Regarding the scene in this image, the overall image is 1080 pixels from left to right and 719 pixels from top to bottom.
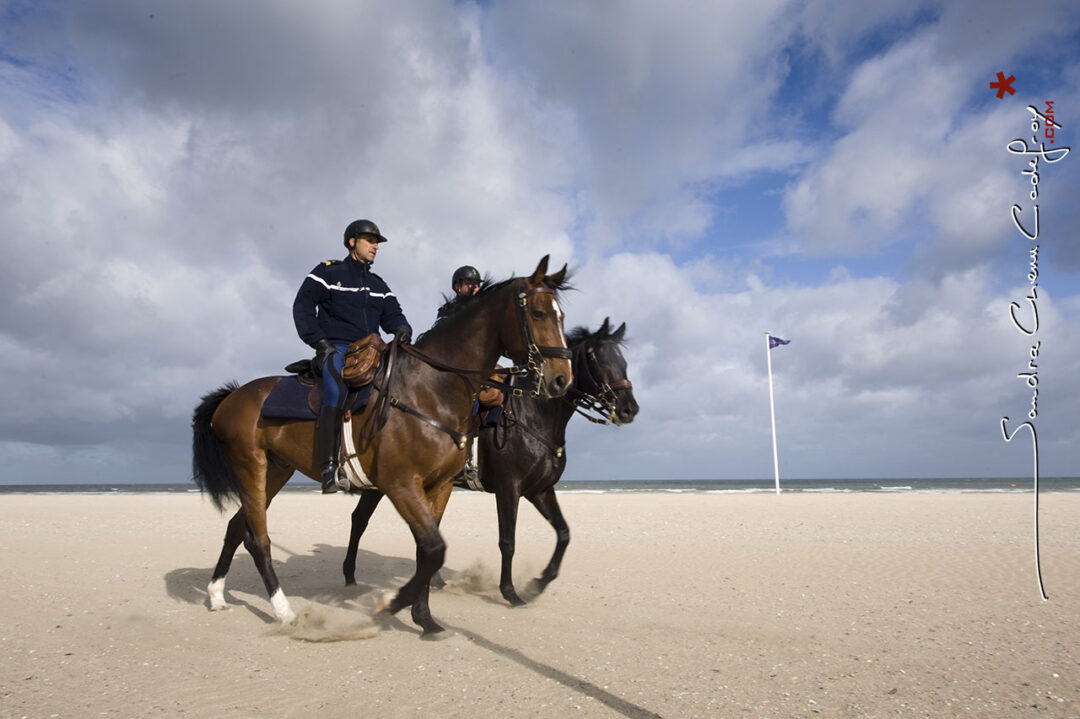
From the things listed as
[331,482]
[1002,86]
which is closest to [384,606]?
[331,482]

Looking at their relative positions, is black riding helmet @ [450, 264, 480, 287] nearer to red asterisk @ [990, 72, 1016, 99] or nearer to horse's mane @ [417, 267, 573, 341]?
horse's mane @ [417, 267, 573, 341]

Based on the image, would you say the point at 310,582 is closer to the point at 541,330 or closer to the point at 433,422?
the point at 433,422

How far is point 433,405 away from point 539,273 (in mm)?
1439

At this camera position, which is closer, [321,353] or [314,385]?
[321,353]

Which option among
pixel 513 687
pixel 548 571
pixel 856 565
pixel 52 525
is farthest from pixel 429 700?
pixel 52 525

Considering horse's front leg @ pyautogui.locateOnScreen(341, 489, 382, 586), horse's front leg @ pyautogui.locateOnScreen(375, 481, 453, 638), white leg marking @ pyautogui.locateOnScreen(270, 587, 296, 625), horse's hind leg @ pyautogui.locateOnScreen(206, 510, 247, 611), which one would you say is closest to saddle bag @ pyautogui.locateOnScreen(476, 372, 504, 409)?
horse's front leg @ pyautogui.locateOnScreen(375, 481, 453, 638)

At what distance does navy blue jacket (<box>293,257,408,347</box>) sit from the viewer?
6.14 metres

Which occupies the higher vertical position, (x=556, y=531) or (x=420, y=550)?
(x=420, y=550)

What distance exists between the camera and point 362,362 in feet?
18.7

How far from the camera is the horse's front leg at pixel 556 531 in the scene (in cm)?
744

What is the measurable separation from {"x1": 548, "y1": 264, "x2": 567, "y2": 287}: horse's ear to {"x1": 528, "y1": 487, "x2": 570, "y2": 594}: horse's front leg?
2.88m

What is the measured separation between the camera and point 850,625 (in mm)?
6234

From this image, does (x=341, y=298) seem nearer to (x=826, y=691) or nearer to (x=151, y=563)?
(x=826, y=691)

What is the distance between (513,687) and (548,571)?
3.05 m
